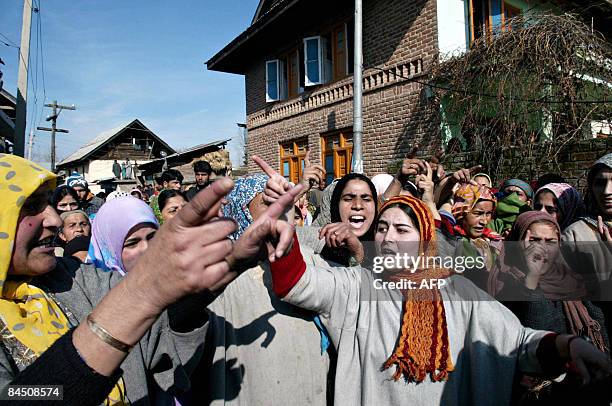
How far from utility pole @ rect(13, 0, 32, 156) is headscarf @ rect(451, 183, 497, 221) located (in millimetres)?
10232

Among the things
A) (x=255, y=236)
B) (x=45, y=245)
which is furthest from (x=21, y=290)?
(x=255, y=236)

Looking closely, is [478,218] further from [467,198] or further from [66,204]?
[66,204]

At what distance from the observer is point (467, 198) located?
3395mm

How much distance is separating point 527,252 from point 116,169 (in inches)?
901

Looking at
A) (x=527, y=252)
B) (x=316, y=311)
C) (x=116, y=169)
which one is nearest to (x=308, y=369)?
(x=316, y=311)

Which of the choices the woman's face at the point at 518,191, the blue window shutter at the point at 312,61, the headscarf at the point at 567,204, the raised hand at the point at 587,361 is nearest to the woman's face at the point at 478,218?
the headscarf at the point at 567,204

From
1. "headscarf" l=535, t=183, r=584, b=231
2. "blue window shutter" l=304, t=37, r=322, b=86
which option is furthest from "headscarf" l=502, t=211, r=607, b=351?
"blue window shutter" l=304, t=37, r=322, b=86

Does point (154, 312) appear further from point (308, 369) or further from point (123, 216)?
point (123, 216)

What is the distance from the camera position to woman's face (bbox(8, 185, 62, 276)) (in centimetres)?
124

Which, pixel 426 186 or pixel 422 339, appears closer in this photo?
pixel 422 339

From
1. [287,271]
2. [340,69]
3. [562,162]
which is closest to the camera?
[287,271]

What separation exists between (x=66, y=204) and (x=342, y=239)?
3985mm

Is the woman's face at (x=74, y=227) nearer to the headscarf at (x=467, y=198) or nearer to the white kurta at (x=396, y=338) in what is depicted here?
the white kurta at (x=396, y=338)

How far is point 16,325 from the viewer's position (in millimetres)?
1196
